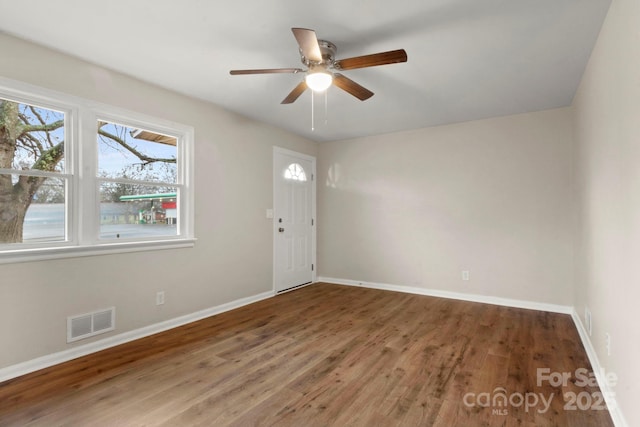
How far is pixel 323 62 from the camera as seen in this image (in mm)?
2279

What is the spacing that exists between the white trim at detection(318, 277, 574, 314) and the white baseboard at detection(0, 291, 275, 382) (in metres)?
1.96

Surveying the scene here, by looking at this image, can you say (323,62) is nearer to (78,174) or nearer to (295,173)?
(78,174)

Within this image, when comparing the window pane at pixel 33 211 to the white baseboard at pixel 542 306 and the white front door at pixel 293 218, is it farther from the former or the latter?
the white baseboard at pixel 542 306

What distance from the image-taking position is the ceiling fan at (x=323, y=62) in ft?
6.34

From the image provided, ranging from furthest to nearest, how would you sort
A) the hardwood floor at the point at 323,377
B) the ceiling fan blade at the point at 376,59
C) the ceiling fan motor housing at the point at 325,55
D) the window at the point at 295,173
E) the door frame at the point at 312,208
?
the window at the point at 295,173 → the door frame at the point at 312,208 → the ceiling fan motor housing at the point at 325,55 → the ceiling fan blade at the point at 376,59 → the hardwood floor at the point at 323,377

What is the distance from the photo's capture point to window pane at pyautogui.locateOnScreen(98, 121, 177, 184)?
285 cm

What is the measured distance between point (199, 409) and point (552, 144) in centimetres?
438

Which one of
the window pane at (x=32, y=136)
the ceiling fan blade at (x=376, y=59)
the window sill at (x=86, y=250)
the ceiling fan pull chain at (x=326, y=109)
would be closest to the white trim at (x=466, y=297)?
the ceiling fan pull chain at (x=326, y=109)

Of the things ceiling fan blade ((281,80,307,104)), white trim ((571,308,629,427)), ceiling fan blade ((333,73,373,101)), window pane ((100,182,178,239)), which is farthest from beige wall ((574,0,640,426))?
window pane ((100,182,178,239))

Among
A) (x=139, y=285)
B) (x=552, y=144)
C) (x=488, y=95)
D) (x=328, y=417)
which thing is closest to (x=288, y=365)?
(x=328, y=417)

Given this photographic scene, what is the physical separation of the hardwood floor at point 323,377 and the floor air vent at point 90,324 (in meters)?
0.19

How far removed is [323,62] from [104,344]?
2917mm

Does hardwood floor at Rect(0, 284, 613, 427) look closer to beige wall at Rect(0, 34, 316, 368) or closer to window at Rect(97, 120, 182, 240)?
beige wall at Rect(0, 34, 316, 368)

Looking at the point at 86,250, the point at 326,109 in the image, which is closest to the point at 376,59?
the point at 326,109
